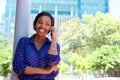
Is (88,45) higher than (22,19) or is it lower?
lower

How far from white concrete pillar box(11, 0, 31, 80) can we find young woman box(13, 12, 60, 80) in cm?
8

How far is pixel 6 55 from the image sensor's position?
5797 mm

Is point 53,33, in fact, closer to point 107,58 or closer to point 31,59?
point 31,59

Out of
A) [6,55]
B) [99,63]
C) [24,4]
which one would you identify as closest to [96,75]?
[99,63]

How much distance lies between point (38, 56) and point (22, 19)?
17cm

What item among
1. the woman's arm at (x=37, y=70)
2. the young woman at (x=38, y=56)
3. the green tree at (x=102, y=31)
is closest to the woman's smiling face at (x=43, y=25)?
the young woman at (x=38, y=56)

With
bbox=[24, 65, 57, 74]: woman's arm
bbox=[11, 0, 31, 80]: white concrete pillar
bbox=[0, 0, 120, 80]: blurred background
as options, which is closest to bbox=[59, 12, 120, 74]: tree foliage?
bbox=[0, 0, 120, 80]: blurred background

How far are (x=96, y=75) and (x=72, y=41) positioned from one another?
4.47 ft

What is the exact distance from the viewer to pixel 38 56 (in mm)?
619

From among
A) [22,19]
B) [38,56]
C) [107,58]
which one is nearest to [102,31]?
[107,58]

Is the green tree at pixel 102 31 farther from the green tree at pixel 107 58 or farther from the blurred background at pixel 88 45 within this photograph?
the green tree at pixel 107 58

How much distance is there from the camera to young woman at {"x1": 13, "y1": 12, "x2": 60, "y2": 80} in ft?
1.99

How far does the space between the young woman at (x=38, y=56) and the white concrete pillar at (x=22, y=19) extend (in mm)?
83

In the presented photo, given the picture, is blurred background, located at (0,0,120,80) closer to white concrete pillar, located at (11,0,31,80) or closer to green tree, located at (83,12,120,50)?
green tree, located at (83,12,120,50)
